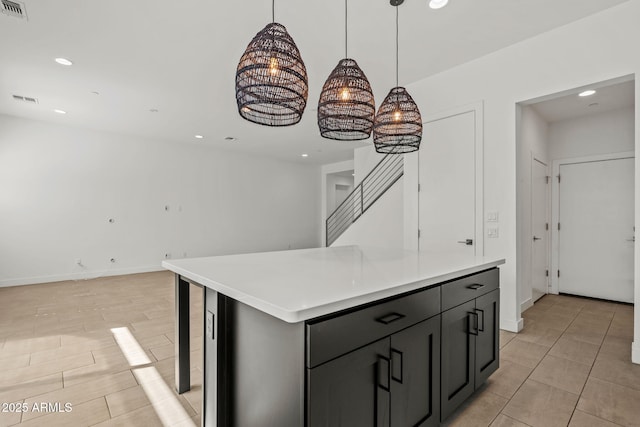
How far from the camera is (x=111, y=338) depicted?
3012 mm

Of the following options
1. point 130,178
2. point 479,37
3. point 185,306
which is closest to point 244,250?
point 130,178

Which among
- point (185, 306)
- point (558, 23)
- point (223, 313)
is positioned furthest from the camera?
point (558, 23)

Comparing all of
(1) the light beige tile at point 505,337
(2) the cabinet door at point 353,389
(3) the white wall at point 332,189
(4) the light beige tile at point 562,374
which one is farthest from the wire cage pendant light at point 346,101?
(3) the white wall at point 332,189

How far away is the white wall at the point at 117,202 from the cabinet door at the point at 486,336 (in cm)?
672

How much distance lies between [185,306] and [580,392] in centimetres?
273

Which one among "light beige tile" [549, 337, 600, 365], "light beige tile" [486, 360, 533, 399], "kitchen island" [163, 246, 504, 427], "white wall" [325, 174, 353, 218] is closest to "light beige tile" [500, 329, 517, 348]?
"light beige tile" [549, 337, 600, 365]

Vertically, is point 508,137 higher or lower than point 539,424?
higher

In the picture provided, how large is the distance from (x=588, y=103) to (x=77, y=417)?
6026 mm

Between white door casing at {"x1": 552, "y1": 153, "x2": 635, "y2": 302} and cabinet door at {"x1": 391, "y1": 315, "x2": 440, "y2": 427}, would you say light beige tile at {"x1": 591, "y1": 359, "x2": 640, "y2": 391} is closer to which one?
cabinet door at {"x1": 391, "y1": 315, "x2": 440, "y2": 427}

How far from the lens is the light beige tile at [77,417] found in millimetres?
1755

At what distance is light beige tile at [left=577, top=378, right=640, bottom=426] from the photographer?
1.79 metres

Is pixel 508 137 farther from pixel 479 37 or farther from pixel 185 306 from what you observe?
pixel 185 306

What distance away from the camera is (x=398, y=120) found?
2.38 metres

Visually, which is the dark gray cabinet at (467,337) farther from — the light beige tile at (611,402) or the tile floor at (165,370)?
the light beige tile at (611,402)
